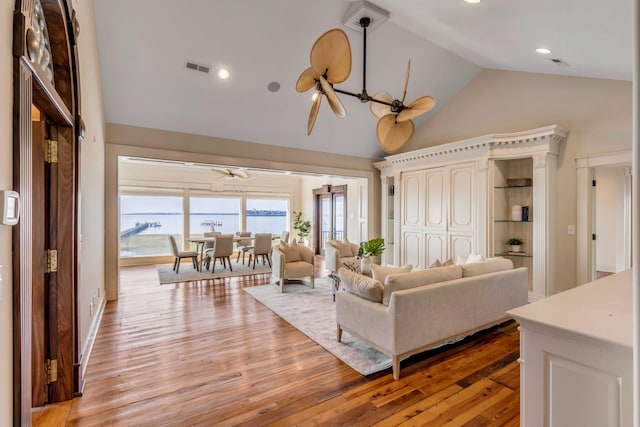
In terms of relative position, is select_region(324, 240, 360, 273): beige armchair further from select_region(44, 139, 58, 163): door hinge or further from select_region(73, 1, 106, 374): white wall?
select_region(44, 139, 58, 163): door hinge

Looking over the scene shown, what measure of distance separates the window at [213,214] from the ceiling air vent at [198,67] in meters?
5.70

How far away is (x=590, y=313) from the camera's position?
4.70 ft

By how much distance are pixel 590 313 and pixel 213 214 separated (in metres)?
9.55

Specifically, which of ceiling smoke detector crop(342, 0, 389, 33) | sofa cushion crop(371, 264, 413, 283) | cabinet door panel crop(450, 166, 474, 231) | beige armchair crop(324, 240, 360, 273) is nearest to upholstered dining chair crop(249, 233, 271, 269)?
beige armchair crop(324, 240, 360, 273)

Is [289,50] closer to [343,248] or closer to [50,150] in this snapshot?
[50,150]

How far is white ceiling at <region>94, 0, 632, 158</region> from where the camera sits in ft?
9.66

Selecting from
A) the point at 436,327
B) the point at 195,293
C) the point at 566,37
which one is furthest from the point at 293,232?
the point at 566,37

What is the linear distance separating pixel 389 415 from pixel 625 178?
7.01 metres

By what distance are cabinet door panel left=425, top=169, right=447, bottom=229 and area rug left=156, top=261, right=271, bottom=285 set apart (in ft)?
12.4

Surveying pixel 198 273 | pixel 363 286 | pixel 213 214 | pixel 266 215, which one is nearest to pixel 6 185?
pixel 363 286

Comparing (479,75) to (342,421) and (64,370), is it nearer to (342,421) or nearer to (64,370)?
(342,421)

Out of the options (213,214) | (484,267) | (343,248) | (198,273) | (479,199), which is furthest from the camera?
(213,214)

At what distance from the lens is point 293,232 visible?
36.5ft

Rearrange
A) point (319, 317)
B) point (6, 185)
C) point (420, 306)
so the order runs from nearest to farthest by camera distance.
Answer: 1. point (6, 185)
2. point (420, 306)
3. point (319, 317)
